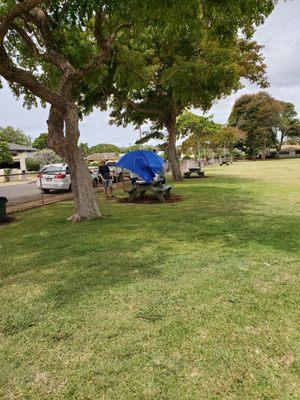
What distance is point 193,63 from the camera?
15.4 m

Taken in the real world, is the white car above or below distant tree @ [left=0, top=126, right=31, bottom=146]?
below

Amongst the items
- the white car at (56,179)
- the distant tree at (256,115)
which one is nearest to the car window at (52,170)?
the white car at (56,179)

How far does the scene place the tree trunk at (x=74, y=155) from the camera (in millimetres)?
9625

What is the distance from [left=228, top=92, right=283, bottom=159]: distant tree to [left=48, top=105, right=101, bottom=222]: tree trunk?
2565 inches

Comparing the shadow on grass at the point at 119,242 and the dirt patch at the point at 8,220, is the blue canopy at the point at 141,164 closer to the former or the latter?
the shadow on grass at the point at 119,242

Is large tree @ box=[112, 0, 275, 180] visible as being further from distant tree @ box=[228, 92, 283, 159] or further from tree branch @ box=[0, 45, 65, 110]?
distant tree @ box=[228, 92, 283, 159]

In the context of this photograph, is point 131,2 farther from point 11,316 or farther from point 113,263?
point 11,316

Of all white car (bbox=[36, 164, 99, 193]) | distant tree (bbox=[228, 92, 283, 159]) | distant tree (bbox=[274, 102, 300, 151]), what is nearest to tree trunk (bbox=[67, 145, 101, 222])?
white car (bbox=[36, 164, 99, 193])

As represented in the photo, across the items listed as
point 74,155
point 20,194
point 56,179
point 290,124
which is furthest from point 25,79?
point 290,124

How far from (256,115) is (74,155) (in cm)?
6619

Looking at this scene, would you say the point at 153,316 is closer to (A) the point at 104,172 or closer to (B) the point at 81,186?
(B) the point at 81,186

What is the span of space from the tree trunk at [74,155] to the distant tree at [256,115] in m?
65.1

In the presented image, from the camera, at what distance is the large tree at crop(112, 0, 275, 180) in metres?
7.06

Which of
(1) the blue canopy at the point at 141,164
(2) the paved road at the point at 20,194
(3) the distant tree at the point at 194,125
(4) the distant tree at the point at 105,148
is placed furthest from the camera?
(4) the distant tree at the point at 105,148
